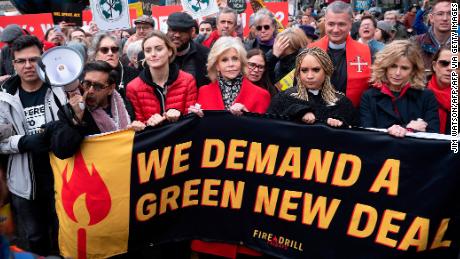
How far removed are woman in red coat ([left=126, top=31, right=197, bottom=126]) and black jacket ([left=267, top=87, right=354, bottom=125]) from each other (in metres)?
0.79

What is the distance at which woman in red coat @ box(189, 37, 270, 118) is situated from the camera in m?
3.97

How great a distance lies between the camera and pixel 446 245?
3205mm

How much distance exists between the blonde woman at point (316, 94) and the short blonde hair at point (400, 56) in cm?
35

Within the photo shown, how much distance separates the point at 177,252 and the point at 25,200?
1168 millimetres

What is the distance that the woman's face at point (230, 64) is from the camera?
398 centimetres

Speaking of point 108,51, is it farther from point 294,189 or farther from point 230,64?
point 294,189

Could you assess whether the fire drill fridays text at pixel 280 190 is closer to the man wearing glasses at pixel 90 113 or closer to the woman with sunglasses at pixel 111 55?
the man wearing glasses at pixel 90 113

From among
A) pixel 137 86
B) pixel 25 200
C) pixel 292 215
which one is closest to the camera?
pixel 292 215

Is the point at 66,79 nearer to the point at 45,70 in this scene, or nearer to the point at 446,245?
the point at 45,70

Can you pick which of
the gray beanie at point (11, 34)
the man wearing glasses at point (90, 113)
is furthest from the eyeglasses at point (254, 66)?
the gray beanie at point (11, 34)

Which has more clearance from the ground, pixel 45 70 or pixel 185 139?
pixel 45 70

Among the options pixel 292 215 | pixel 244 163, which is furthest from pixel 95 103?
pixel 292 215

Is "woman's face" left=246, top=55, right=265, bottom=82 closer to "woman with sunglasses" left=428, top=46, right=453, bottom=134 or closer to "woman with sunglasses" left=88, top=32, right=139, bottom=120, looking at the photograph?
"woman with sunglasses" left=88, top=32, right=139, bottom=120

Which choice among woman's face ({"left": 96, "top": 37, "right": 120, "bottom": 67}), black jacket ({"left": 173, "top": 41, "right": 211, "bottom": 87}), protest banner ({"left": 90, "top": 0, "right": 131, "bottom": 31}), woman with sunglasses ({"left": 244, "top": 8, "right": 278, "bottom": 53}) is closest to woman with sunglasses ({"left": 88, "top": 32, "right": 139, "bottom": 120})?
woman's face ({"left": 96, "top": 37, "right": 120, "bottom": 67})
